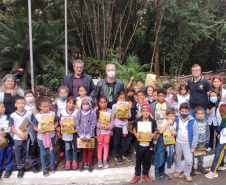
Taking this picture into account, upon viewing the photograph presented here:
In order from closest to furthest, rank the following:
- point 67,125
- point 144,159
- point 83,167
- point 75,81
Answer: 1. point 144,159
2. point 67,125
3. point 83,167
4. point 75,81

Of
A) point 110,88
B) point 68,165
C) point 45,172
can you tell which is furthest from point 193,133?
point 45,172

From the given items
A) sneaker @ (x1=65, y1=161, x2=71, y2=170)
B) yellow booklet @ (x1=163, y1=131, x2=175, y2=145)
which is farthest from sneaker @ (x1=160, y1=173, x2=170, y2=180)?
sneaker @ (x1=65, y1=161, x2=71, y2=170)

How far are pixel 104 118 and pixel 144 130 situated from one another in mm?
780

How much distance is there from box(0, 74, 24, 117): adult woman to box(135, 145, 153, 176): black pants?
8.12 feet

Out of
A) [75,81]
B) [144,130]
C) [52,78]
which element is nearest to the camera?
[144,130]

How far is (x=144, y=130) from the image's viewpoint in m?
3.32

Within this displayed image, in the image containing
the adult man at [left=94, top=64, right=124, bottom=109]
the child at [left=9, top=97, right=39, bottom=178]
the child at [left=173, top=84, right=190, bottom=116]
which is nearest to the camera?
the child at [left=9, top=97, right=39, bottom=178]

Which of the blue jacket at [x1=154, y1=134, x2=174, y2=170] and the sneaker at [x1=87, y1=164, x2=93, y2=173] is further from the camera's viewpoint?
the sneaker at [x1=87, y1=164, x2=93, y2=173]

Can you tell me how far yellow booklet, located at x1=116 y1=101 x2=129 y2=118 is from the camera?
3643mm

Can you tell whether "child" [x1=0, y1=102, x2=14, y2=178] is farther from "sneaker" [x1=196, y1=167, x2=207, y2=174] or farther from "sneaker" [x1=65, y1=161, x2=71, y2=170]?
"sneaker" [x1=196, y1=167, x2=207, y2=174]

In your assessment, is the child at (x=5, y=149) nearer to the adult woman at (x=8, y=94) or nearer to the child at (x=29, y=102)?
the adult woman at (x=8, y=94)

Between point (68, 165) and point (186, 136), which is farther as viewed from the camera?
point (68, 165)

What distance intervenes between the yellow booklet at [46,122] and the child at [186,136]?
7.28ft

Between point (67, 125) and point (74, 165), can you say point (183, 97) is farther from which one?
point (74, 165)
